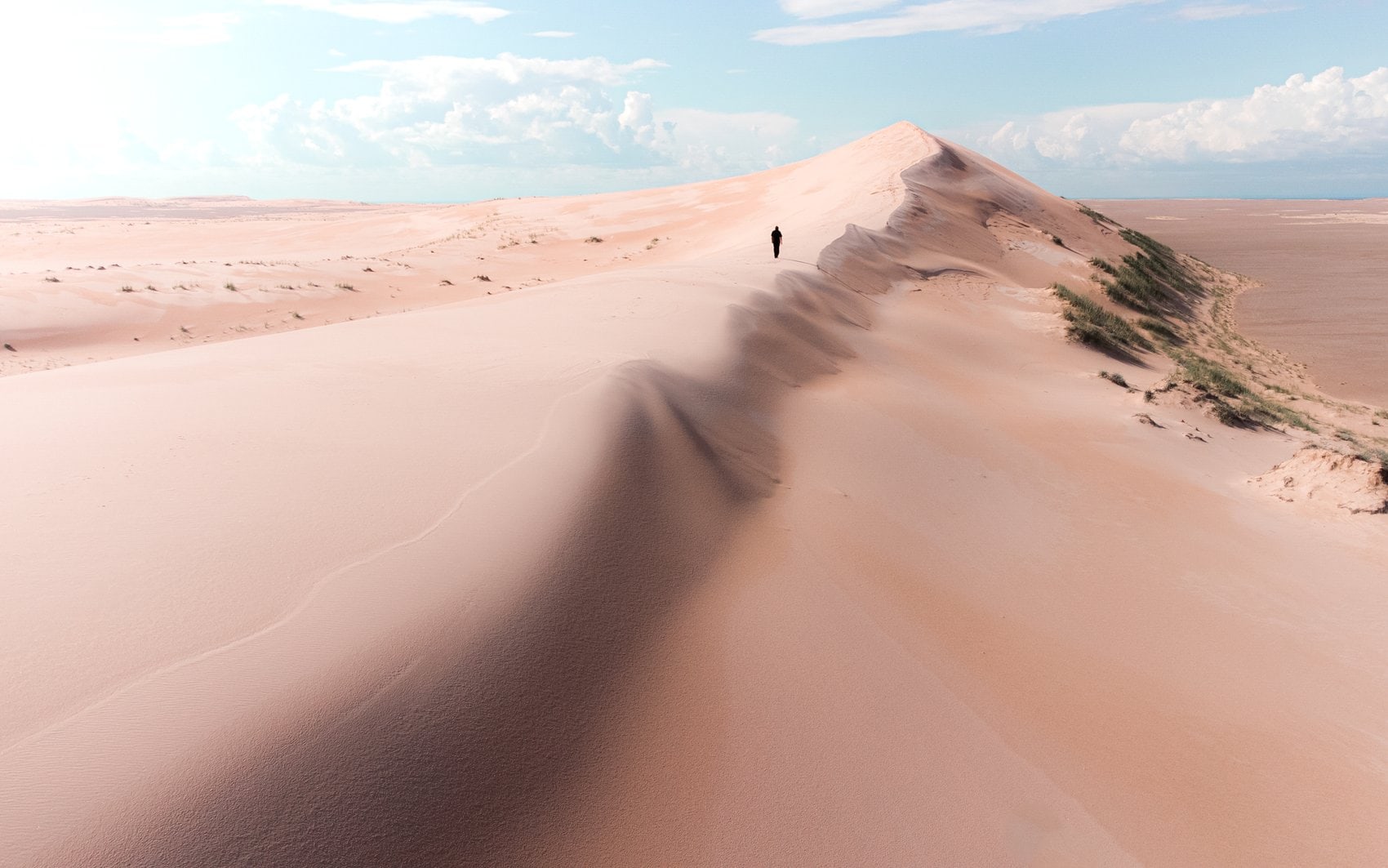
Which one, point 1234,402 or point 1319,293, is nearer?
point 1234,402

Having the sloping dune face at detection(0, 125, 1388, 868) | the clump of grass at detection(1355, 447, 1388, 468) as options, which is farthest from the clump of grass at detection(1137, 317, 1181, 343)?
the sloping dune face at detection(0, 125, 1388, 868)

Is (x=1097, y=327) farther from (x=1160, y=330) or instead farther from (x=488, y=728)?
(x=488, y=728)

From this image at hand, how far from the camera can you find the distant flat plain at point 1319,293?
15.3 meters

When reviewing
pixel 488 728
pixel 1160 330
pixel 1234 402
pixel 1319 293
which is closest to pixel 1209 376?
pixel 1234 402

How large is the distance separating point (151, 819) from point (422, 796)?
2.68ft

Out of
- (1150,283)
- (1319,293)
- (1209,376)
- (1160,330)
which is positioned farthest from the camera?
(1319,293)

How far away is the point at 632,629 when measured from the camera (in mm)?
3922

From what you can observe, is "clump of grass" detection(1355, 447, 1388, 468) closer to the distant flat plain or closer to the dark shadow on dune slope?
the distant flat plain

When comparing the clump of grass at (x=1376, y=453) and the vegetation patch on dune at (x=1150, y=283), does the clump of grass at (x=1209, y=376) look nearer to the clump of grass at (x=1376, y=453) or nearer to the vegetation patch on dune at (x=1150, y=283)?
the clump of grass at (x=1376, y=453)

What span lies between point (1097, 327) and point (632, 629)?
11849 mm

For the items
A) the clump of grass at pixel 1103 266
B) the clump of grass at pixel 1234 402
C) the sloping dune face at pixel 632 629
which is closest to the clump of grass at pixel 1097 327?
the clump of grass at pixel 1234 402

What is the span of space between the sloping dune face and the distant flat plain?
10.4 metres

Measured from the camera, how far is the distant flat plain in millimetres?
15305

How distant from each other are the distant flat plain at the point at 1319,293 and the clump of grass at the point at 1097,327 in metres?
3.54
